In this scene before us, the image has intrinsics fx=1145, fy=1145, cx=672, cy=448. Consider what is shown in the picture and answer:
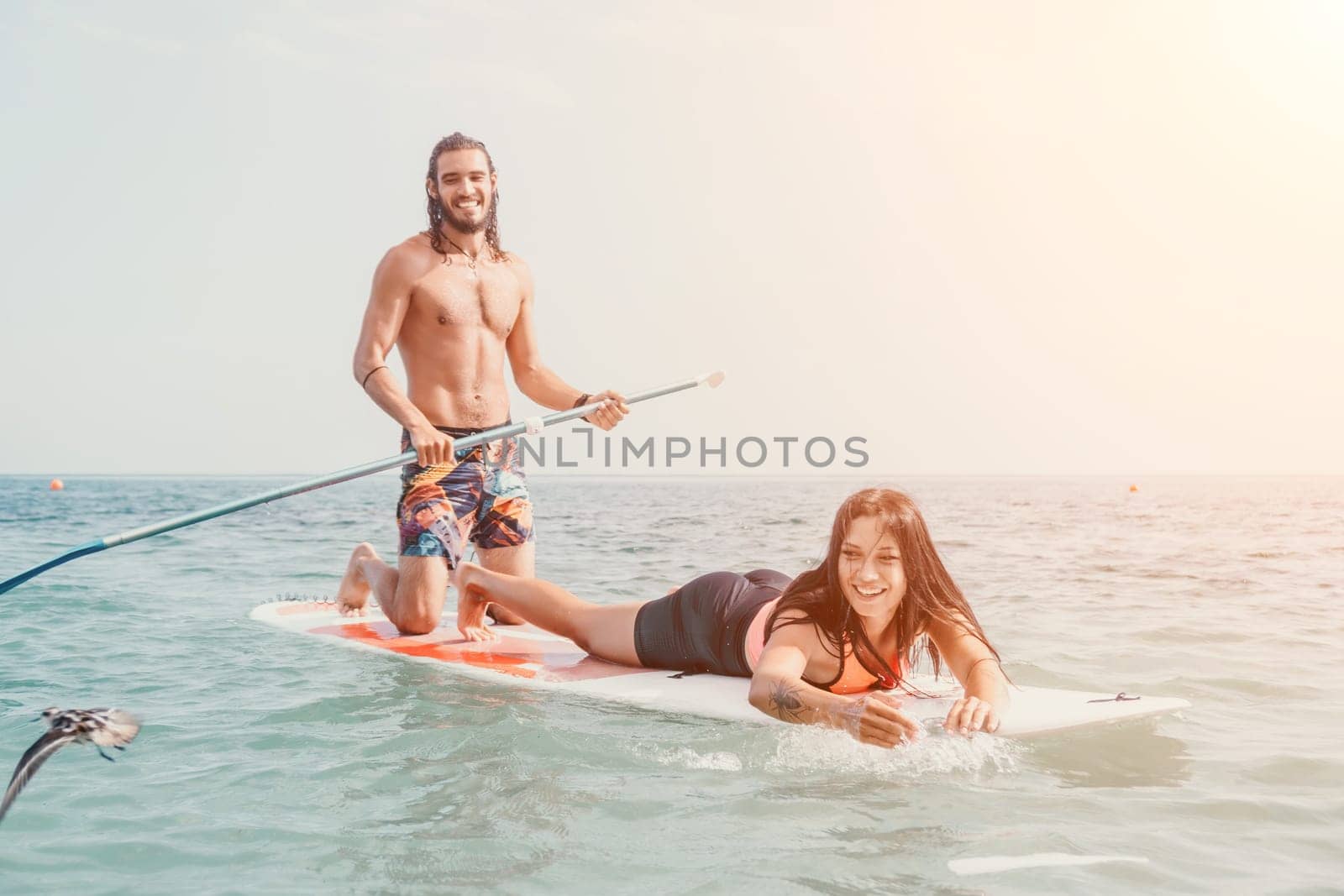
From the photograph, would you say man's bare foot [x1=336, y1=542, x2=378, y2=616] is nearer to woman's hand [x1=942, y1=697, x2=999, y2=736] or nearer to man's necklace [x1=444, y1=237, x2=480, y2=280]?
man's necklace [x1=444, y1=237, x2=480, y2=280]

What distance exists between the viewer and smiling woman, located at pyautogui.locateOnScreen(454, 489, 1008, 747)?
11.2 feet

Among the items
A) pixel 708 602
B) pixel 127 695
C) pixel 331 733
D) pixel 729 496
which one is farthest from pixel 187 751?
pixel 729 496

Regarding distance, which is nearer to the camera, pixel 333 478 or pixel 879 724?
pixel 879 724

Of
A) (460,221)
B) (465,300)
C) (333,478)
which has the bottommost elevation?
(333,478)

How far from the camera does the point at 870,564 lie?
3535 millimetres

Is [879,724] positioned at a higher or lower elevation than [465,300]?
lower

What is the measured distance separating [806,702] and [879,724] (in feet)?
0.91

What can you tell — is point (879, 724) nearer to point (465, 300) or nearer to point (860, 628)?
point (860, 628)

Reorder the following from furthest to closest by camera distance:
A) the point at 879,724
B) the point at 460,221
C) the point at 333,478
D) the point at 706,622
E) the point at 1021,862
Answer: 1. the point at 460,221
2. the point at 333,478
3. the point at 706,622
4. the point at 879,724
5. the point at 1021,862

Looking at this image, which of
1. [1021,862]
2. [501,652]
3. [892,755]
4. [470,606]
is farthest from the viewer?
[470,606]

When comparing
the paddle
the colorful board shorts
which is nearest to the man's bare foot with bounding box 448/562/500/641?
the colorful board shorts

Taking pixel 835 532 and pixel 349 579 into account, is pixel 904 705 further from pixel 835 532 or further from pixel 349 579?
pixel 349 579

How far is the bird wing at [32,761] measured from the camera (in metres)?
2.59

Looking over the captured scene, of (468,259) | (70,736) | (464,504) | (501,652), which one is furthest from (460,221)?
(70,736)
